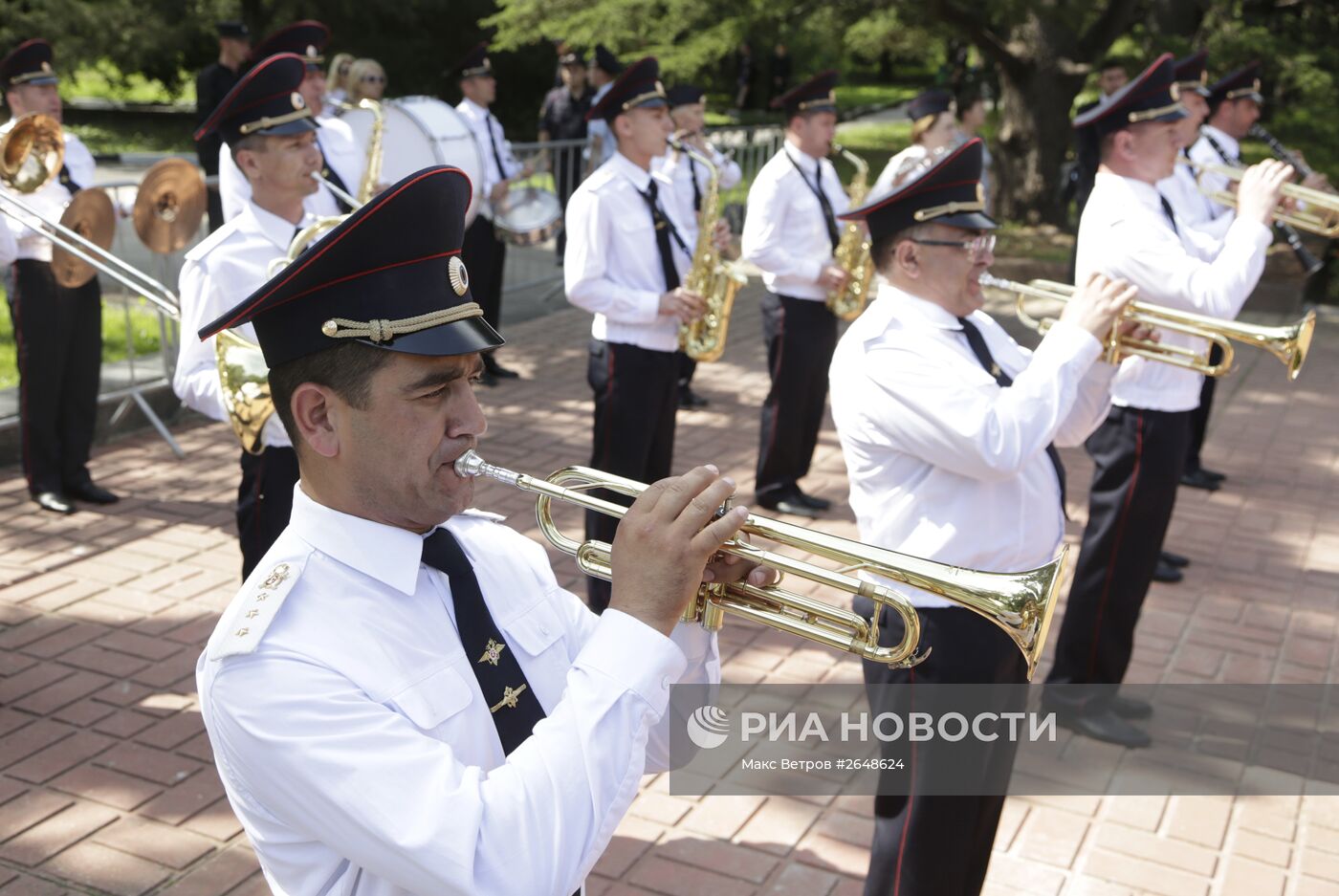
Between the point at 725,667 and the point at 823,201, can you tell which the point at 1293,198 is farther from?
the point at 725,667

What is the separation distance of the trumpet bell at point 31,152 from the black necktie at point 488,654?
181 inches

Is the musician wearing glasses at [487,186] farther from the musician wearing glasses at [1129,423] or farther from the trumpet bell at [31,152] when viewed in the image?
the musician wearing glasses at [1129,423]

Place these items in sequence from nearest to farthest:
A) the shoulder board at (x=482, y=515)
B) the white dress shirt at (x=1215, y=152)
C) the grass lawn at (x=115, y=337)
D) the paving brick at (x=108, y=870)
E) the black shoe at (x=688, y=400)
Answer: the shoulder board at (x=482, y=515)
the paving brick at (x=108, y=870)
the white dress shirt at (x=1215, y=152)
the grass lawn at (x=115, y=337)
the black shoe at (x=688, y=400)

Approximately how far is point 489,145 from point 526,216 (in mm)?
702

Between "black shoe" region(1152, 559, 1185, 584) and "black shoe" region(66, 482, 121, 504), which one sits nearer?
"black shoe" region(1152, 559, 1185, 584)

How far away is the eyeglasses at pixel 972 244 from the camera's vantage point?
3406 millimetres

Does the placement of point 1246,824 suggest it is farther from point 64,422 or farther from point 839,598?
point 64,422

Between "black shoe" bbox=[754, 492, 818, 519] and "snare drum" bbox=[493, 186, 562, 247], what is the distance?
3.54m

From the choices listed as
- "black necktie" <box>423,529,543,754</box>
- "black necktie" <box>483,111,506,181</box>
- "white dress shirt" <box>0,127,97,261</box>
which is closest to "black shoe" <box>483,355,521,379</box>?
"black necktie" <box>483,111,506,181</box>

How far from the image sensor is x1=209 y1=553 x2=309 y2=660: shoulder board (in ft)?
5.56

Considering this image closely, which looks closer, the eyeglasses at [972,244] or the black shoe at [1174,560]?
the eyeglasses at [972,244]

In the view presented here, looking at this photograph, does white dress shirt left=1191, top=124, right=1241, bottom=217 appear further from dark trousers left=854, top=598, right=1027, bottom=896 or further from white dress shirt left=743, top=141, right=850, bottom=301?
dark trousers left=854, top=598, right=1027, bottom=896

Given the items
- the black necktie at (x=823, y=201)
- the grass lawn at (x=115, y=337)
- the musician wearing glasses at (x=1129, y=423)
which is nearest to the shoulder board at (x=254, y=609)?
the musician wearing glasses at (x=1129, y=423)

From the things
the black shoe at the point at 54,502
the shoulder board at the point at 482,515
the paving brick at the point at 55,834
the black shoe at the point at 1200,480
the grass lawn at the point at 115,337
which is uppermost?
the shoulder board at the point at 482,515
